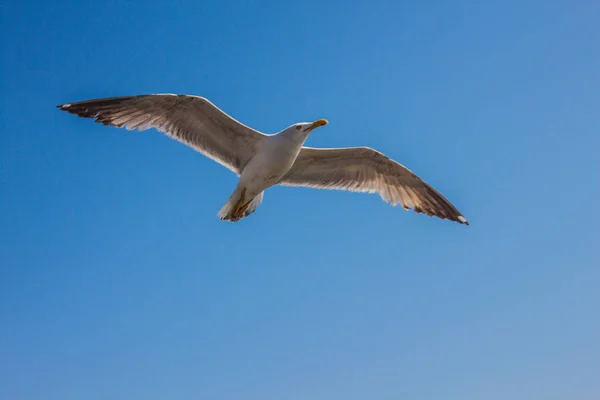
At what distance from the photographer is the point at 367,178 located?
9.41m

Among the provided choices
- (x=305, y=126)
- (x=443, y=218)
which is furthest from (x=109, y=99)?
(x=443, y=218)

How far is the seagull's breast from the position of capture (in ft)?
26.5

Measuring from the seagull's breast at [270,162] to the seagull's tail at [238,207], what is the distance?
22 centimetres

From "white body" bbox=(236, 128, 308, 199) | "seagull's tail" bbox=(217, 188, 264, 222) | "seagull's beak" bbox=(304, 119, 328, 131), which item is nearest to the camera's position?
"seagull's beak" bbox=(304, 119, 328, 131)

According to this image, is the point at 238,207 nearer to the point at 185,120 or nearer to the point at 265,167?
the point at 265,167

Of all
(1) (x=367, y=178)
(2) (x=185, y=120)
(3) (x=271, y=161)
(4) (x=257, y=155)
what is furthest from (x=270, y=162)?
(1) (x=367, y=178)

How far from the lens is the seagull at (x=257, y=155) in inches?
321

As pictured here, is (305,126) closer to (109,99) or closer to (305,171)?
(305,171)

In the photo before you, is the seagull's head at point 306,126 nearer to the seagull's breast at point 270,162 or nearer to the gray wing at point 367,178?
the seagull's breast at point 270,162

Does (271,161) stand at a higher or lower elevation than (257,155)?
lower

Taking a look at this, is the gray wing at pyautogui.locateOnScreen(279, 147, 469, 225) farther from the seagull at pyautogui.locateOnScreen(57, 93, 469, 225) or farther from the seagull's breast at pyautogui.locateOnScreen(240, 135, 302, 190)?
the seagull's breast at pyautogui.locateOnScreen(240, 135, 302, 190)

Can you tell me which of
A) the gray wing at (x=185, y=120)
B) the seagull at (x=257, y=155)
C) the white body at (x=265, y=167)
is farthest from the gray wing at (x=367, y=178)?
the gray wing at (x=185, y=120)

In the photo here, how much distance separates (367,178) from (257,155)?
72.2 inches

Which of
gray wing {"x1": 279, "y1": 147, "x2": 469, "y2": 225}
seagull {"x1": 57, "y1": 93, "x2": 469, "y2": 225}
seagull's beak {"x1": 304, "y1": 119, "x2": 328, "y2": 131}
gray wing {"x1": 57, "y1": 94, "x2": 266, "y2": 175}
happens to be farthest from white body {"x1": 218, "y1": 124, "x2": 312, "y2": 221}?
gray wing {"x1": 279, "y1": 147, "x2": 469, "y2": 225}
